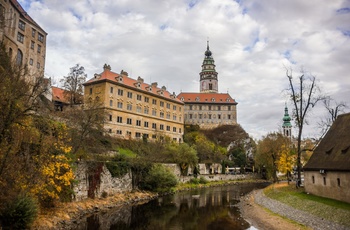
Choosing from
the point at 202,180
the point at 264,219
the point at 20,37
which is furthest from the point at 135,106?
the point at 264,219

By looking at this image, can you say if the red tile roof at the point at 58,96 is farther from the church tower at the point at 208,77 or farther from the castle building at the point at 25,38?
the church tower at the point at 208,77

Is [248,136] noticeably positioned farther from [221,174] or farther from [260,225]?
[260,225]

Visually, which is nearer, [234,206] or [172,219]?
[172,219]

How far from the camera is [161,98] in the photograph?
192 ft

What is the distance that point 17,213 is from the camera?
14.5 meters

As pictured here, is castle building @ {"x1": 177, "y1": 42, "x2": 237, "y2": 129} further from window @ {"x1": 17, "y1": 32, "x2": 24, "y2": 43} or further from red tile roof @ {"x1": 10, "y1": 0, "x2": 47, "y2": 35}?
window @ {"x1": 17, "y1": 32, "x2": 24, "y2": 43}

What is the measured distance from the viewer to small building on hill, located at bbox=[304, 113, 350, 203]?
2030 cm

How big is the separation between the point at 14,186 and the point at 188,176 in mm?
34058

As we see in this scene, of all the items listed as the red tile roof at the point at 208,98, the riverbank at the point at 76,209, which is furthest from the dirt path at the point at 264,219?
the red tile roof at the point at 208,98

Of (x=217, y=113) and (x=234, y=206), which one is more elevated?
(x=217, y=113)

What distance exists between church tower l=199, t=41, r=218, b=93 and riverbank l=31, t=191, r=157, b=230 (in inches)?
2847

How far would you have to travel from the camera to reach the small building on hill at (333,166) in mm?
20297

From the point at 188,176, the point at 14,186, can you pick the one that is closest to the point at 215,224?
the point at 14,186

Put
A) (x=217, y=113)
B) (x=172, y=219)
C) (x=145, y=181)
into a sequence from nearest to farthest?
(x=172, y=219)
(x=145, y=181)
(x=217, y=113)
